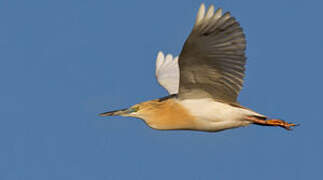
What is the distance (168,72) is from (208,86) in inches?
102

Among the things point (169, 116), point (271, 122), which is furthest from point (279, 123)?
point (169, 116)

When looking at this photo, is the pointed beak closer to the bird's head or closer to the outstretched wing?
the bird's head

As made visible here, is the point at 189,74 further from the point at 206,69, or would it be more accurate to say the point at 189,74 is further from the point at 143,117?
the point at 143,117

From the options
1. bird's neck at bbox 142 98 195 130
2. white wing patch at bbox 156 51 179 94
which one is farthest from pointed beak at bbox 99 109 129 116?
white wing patch at bbox 156 51 179 94

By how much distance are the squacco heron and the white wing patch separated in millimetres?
1619

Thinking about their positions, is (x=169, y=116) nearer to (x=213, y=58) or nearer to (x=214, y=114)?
(x=214, y=114)

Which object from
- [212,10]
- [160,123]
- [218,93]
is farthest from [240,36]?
[160,123]

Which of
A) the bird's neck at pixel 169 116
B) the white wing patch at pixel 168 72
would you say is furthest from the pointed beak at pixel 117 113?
the white wing patch at pixel 168 72

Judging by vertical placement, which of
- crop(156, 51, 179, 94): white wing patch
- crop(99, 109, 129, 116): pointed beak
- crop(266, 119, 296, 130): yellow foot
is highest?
crop(156, 51, 179, 94): white wing patch

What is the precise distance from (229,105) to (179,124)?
2.34 ft

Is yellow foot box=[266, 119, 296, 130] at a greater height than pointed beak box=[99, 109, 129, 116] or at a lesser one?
lesser

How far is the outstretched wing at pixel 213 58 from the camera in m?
7.19

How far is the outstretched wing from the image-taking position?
7.19 meters

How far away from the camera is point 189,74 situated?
7.84 meters
